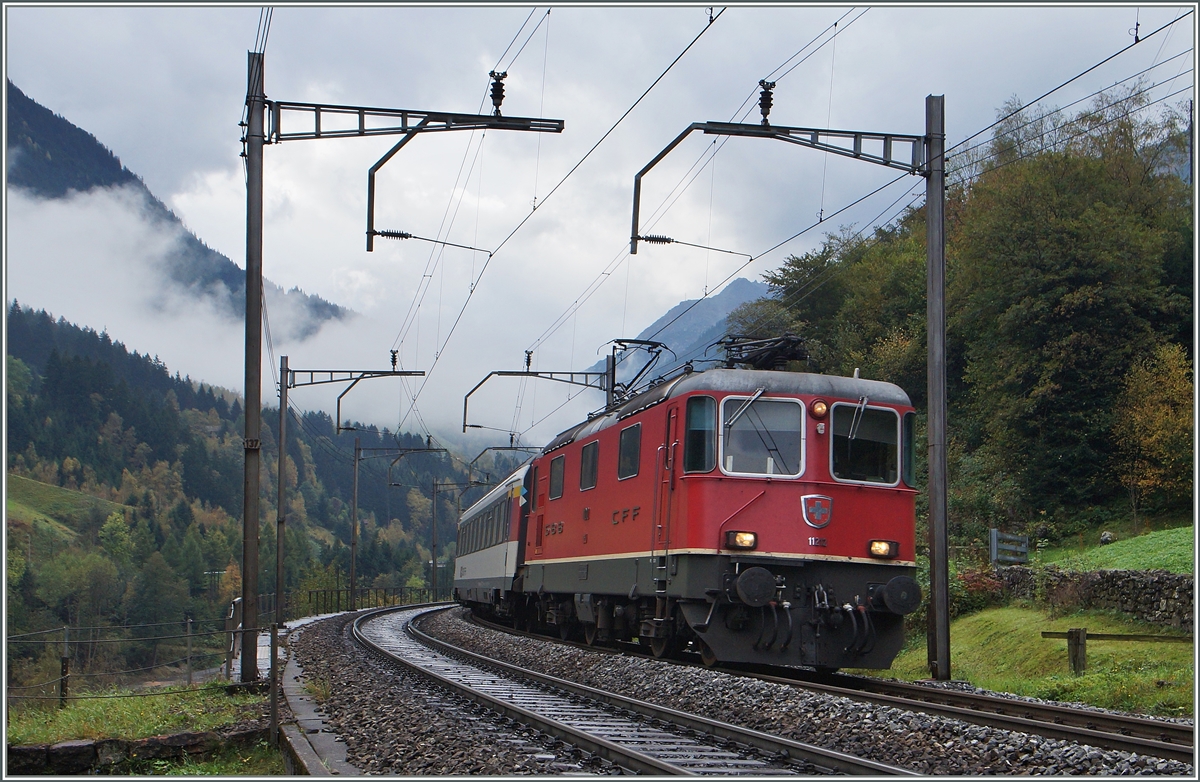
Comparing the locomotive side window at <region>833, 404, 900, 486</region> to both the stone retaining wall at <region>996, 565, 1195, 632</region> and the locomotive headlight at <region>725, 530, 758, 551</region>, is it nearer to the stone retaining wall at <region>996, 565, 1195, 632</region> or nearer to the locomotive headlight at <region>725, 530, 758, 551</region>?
the locomotive headlight at <region>725, 530, 758, 551</region>

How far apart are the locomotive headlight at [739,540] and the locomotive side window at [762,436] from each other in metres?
0.75

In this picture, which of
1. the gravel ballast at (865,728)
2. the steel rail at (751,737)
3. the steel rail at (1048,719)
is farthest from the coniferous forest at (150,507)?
the steel rail at (1048,719)

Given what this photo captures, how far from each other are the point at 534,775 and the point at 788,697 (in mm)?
3699

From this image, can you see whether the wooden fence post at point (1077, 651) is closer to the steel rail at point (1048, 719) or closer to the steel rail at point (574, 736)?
the steel rail at point (1048, 719)

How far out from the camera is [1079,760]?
7.25m

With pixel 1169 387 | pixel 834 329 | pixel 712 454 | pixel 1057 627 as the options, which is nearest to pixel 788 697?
pixel 712 454

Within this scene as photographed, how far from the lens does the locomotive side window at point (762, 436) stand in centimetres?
1299

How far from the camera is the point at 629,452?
15.3 metres

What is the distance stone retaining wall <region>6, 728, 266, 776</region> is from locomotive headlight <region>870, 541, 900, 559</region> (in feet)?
23.5

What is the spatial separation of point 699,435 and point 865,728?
480 centimetres

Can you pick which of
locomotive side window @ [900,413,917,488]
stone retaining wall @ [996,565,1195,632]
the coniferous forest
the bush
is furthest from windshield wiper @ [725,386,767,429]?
the coniferous forest

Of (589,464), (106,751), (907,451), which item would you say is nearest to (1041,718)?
(907,451)

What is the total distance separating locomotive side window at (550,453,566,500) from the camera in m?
19.6

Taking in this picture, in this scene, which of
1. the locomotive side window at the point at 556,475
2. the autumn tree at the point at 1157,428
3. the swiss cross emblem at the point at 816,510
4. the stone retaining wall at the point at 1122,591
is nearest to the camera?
the swiss cross emblem at the point at 816,510
